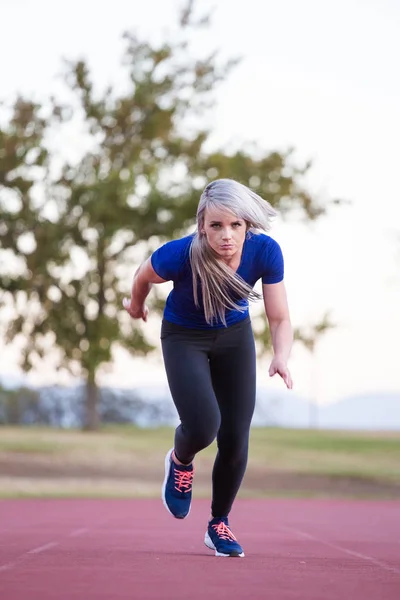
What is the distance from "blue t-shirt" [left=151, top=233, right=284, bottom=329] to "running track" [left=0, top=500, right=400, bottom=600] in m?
1.44

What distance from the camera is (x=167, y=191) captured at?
32.2m

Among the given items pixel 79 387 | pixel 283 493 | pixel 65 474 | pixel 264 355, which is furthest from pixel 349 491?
pixel 79 387

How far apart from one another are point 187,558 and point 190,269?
1.71m

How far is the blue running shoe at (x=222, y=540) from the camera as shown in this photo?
22.2 feet

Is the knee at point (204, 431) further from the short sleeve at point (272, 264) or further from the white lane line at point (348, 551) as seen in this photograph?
the white lane line at point (348, 551)

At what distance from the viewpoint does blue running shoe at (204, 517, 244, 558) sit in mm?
6752

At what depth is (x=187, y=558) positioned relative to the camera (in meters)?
6.57

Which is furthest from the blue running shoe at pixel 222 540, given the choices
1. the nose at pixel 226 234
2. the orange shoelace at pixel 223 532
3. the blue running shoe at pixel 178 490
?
the nose at pixel 226 234

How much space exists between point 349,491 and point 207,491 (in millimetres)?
3076

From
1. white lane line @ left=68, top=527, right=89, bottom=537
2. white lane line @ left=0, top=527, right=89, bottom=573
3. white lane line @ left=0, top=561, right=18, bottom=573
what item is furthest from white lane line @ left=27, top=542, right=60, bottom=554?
white lane line @ left=68, top=527, right=89, bottom=537

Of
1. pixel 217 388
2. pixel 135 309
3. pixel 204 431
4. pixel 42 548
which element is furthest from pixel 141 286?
pixel 42 548

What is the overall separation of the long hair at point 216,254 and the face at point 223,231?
0.11 feet

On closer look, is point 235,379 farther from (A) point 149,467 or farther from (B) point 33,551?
(A) point 149,467

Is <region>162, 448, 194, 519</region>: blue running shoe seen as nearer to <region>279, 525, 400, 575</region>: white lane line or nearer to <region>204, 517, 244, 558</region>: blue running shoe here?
<region>204, 517, 244, 558</region>: blue running shoe
